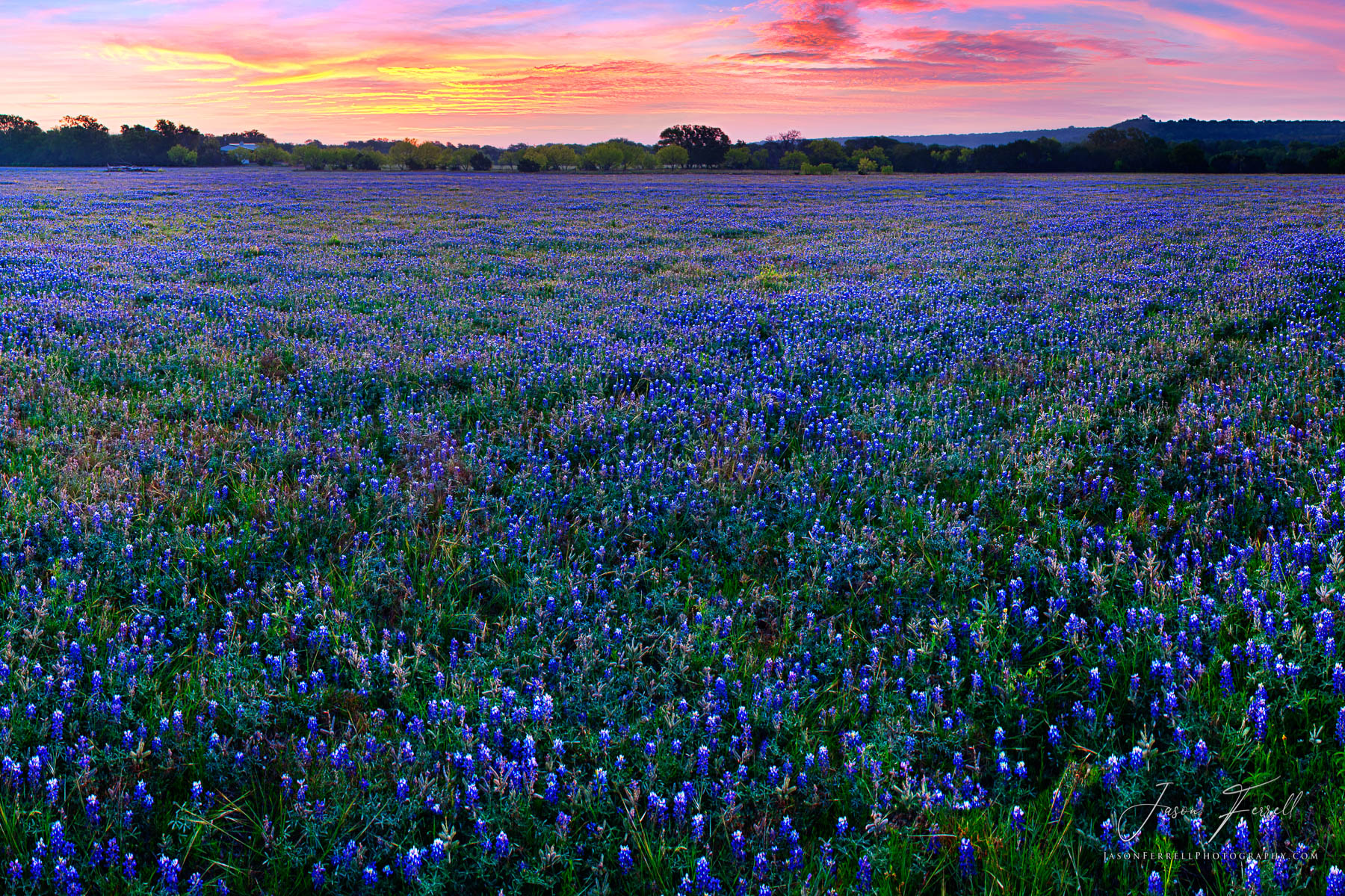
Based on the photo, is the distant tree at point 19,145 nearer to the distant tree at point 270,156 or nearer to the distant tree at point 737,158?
the distant tree at point 270,156

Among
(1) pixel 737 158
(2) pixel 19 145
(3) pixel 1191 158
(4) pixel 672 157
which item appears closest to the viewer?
(3) pixel 1191 158

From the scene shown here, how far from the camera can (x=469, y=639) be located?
3.81 metres

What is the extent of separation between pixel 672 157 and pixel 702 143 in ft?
34.4

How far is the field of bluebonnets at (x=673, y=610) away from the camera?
2625 millimetres

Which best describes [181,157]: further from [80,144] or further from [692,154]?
[692,154]

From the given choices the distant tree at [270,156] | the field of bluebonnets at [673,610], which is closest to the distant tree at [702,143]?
the distant tree at [270,156]

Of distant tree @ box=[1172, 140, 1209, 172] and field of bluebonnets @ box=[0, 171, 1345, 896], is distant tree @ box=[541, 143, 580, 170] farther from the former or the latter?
field of bluebonnets @ box=[0, 171, 1345, 896]

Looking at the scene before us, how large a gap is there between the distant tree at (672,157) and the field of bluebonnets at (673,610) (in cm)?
11075

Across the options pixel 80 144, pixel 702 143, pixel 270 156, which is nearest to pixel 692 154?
pixel 702 143

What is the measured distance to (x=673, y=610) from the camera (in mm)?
3967

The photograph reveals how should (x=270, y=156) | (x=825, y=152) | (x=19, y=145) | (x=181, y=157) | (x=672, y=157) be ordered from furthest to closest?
(x=270, y=156) → (x=825, y=152) → (x=672, y=157) → (x=181, y=157) → (x=19, y=145)

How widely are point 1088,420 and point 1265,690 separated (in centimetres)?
339

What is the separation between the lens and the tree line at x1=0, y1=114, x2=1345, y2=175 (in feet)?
293

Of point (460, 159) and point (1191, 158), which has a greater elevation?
point (460, 159)
